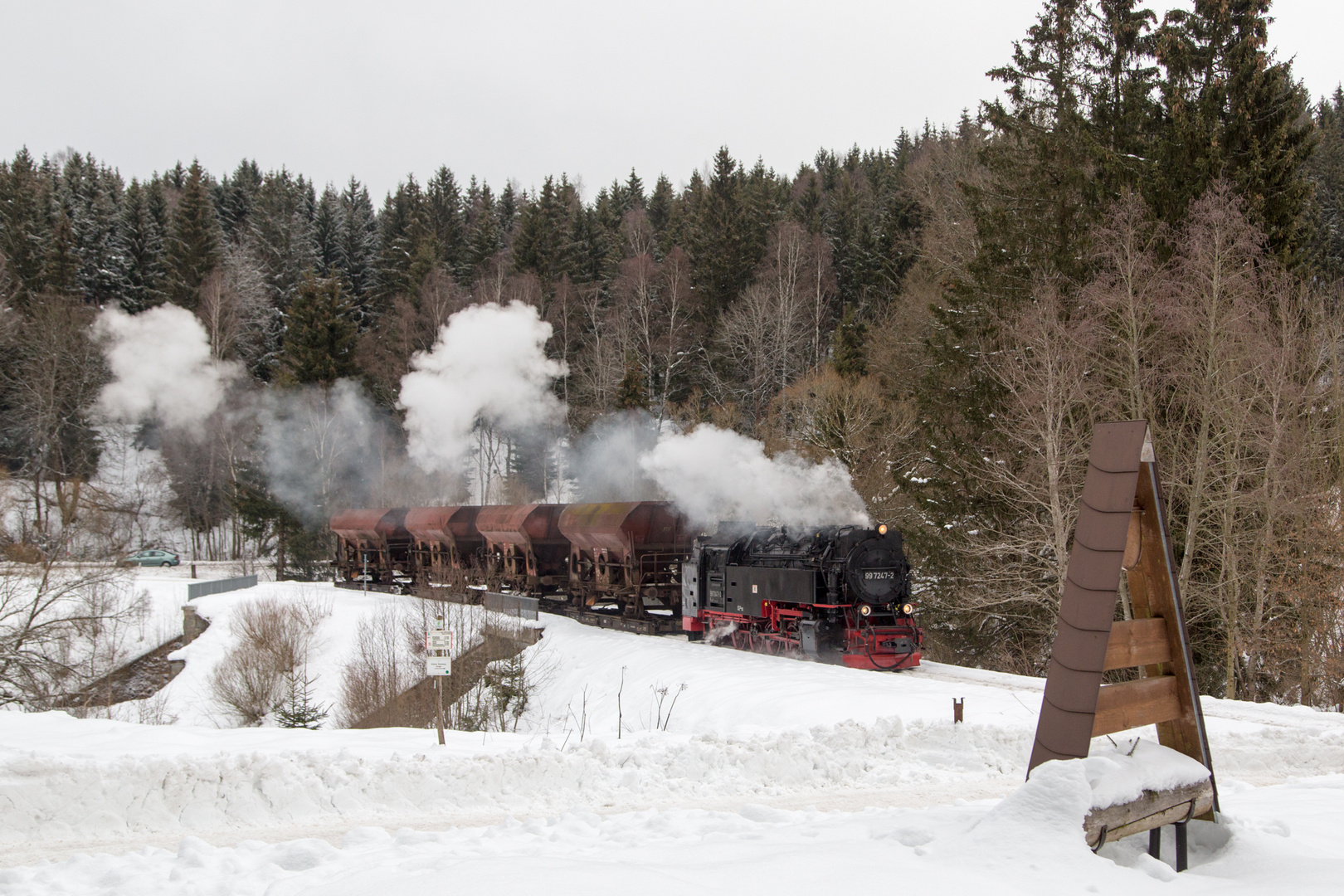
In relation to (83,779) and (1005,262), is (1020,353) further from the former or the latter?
(83,779)

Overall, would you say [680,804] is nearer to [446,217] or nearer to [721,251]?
[721,251]

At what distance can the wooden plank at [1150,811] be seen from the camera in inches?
158

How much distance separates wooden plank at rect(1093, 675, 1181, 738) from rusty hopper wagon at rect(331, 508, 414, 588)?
1183 inches

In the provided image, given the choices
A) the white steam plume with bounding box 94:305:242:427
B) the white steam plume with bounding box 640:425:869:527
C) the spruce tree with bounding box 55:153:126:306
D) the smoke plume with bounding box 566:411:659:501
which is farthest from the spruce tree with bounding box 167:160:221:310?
the white steam plume with bounding box 640:425:869:527

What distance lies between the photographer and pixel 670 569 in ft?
76.2

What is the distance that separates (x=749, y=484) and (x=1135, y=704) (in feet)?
50.3

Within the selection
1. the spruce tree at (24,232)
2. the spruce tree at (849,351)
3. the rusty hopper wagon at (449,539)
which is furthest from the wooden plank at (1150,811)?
the spruce tree at (24,232)

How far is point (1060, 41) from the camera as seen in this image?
22500mm

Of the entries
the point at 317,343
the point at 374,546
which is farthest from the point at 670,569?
the point at 317,343

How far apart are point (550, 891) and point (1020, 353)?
1792cm

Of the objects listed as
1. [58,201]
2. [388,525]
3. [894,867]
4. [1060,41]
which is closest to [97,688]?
[388,525]

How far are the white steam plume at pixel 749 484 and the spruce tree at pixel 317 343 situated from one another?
29.1 meters

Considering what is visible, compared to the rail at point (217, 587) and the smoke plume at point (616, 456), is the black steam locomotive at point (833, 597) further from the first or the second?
the rail at point (217, 587)

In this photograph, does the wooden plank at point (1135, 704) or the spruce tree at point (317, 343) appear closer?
the wooden plank at point (1135, 704)
